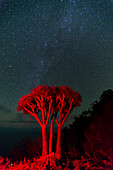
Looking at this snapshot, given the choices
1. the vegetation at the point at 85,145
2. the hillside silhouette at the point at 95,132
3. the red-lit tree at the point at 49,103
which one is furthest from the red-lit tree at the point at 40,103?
the hillside silhouette at the point at 95,132

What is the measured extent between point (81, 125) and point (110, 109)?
16.0 feet

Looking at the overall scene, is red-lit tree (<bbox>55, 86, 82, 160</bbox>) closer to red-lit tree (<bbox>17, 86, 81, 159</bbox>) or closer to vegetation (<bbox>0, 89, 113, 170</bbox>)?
red-lit tree (<bbox>17, 86, 81, 159</bbox>)

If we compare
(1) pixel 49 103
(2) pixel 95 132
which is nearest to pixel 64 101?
(1) pixel 49 103

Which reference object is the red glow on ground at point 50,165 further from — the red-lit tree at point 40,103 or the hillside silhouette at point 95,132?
the red-lit tree at point 40,103

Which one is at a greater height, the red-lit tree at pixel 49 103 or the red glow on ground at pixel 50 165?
the red-lit tree at pixel 49 103

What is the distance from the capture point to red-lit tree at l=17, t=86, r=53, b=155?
1130 cm

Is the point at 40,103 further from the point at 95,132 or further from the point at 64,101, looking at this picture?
the point at 95,132

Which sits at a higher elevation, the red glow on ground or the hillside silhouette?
the hillside silhouette

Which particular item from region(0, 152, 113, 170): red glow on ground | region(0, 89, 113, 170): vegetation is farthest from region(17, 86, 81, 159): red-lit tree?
region(0, 152, 113, 170): red glow on ground

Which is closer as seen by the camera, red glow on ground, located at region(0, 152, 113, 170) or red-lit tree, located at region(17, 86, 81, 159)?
red glow on ground, located at region(0, 152, 113, 170)

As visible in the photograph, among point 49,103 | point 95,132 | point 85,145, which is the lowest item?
point 85,145

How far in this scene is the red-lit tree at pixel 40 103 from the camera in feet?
37.1

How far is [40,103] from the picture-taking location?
11883 millimetres

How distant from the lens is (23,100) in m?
11.7
